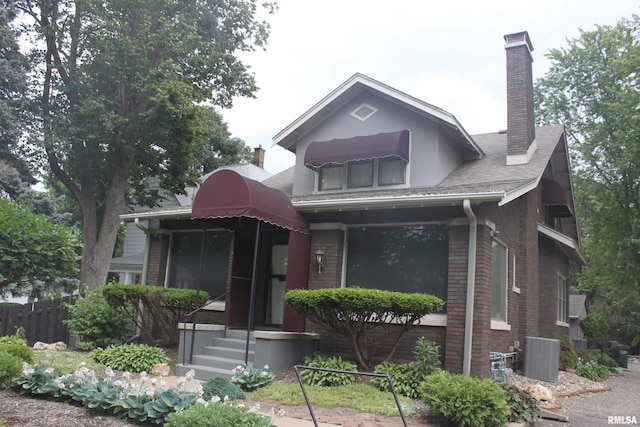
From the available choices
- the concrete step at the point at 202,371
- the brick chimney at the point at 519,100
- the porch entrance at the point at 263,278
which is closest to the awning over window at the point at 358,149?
the porch entrance at the point at 263,278

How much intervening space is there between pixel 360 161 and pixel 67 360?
713 cm

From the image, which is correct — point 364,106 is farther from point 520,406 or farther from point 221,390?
point 221,390

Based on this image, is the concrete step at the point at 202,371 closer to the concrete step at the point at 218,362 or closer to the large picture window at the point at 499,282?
the concrete step at the point at 218,362

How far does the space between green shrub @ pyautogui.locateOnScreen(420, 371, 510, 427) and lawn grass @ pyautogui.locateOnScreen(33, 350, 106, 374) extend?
5.61m

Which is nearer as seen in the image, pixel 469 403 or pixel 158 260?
pixel 469 403

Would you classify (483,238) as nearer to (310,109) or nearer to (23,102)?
(310,109)

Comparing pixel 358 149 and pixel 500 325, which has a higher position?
pixel 358 149

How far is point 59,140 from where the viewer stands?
16.5 metres

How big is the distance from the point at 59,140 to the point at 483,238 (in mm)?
13621

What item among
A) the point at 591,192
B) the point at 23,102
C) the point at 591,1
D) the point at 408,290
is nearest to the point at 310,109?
the point at 408,290

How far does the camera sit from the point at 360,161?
11.9 meters

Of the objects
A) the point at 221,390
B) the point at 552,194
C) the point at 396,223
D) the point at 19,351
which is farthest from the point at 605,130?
the point at 19,351

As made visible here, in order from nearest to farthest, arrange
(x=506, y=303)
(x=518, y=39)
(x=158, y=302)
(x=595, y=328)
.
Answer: (x=158, y=302) < (x=506, y=303) < (x=518, y=39) < (x=595, y=328)

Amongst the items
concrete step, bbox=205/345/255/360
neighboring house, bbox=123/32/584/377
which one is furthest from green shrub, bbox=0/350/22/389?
concrete step, bbox=205/345/255/360
